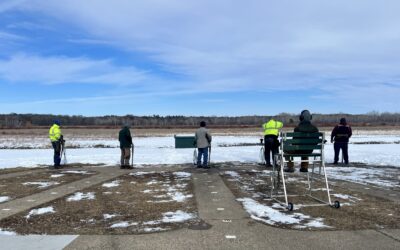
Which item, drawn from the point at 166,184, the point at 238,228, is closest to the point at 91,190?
the point at 166,184

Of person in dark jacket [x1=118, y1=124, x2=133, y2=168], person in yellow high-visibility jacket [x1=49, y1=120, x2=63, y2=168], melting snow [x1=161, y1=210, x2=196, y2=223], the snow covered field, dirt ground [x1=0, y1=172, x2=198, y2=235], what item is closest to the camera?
dirt ground [x1=0, y1=172, x2=198, y2=235]

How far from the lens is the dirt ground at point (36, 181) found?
10.0 metres

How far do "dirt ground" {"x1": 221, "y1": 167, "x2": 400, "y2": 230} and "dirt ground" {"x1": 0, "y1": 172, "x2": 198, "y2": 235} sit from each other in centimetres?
148

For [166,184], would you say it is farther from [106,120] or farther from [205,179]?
[106,120]

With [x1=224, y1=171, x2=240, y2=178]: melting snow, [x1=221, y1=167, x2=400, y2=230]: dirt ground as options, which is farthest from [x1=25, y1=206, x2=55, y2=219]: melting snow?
[x1=224, y1=171, x2=240, y2=178]: melting snow

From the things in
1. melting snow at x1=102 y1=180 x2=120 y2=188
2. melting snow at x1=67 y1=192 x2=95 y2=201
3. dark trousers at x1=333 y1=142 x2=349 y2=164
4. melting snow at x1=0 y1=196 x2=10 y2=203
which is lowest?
melting snow at x1=0 y1=196 x2=10 y2=203

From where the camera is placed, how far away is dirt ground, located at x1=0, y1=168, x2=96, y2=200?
10.0 m

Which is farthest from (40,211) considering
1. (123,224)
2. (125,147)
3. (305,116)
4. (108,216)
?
(125,147)

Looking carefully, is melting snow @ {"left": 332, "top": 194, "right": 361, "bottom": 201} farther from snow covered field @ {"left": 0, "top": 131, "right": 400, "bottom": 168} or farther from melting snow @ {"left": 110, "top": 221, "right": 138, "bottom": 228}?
snow covered field @ {"left": 0, "top": 131, "right": 400, "bottom": 168}

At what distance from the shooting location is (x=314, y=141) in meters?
8.38

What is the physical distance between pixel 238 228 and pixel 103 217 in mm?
2330

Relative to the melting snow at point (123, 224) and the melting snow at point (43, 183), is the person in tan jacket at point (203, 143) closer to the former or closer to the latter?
the melting snow at point (43, 183)

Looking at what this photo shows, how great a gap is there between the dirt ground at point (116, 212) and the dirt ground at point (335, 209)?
4.85 ft

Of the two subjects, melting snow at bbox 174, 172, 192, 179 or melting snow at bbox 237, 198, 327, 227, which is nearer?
melting snow at bbox 237, 198, 327, 227
